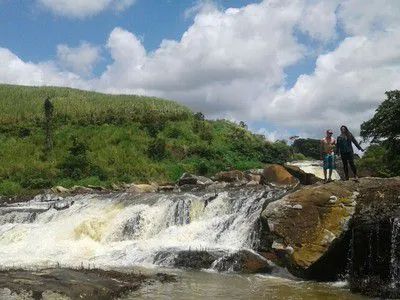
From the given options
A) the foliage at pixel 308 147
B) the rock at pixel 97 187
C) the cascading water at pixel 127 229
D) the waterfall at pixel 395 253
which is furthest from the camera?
the foliage at pixel 308 147

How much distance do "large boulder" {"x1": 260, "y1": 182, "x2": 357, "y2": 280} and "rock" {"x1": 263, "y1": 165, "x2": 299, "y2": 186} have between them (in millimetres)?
10589

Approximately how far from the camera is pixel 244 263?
1399cm

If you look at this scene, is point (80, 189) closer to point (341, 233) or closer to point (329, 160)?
point (329, 160)

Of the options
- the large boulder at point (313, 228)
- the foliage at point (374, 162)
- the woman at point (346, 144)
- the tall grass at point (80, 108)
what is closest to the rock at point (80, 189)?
the tall grass at point (80, 108)

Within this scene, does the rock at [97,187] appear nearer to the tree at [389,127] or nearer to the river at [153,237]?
the river at [153,237]

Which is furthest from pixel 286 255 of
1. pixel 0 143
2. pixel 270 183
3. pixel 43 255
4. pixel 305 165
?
pixel 0 143

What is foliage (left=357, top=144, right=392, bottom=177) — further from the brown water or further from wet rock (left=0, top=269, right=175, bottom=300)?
wet rock (left=0, top=269, right=175, bottom=300)

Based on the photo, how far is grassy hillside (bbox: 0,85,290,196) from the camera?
34.2 m

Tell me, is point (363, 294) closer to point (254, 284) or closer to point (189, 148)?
point (254, 284)

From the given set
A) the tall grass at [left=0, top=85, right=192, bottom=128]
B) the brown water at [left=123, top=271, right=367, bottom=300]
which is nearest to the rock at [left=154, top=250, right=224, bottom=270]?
the brown water at [left=123, top=271, right=367, bottom=300]

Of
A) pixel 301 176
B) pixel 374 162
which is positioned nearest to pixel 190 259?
pixel 301 176

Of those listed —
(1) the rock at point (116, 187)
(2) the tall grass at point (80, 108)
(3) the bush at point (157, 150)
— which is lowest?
(1) the rock at point (116, 187)

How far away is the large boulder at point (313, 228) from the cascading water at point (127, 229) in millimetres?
2427

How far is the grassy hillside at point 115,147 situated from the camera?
3419 centimetres
